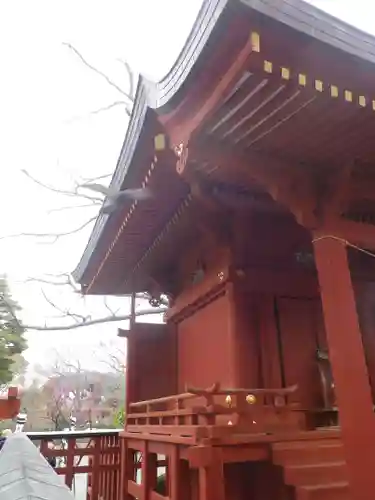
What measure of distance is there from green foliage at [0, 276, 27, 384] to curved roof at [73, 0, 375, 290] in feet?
31.6

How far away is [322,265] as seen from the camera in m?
3.15

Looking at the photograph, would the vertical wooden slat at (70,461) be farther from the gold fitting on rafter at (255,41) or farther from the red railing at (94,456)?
the gold fitting on rafter at (255,41)

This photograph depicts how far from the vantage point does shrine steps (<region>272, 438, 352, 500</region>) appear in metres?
2.89

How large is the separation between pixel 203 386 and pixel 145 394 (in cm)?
147

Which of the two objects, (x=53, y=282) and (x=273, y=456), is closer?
(x=273, y=456)

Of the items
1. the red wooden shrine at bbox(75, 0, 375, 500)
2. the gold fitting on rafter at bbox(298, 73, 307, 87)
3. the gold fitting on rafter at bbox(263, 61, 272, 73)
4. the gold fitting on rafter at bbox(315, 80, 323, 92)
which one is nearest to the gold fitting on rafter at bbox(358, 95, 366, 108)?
the red wooden shrine at bbox(75, 0, 375, 500)

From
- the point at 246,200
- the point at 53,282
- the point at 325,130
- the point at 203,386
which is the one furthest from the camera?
the point at 53,282

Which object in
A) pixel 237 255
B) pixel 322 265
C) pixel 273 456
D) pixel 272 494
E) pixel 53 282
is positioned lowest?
pixel 272 494

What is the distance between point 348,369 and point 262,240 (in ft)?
6.41

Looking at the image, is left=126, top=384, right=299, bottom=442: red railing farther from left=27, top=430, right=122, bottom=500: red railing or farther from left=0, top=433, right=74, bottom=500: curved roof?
left=27, top=430, right=122, bottom=500: red railing

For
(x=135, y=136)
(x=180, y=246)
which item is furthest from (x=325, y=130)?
(x=180, y=246)

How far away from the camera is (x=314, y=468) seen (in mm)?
3082

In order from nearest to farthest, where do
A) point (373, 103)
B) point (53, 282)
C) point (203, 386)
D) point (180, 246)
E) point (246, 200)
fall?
point (373, 103) → point (246, 200) → point (203, 386) → point (180, 246) → point (53, 282)

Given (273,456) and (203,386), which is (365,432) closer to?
(273,456)
